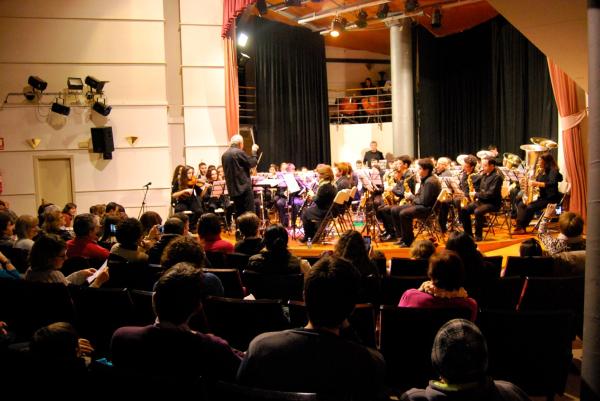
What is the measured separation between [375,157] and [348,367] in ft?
43.0

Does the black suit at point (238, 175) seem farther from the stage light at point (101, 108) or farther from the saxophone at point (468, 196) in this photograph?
the stage light at point (101, 108)

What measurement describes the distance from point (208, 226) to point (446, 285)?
2.47 metres

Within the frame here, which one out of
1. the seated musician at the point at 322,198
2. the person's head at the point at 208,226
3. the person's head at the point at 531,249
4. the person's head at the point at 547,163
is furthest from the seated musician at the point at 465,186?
the person's head at the point at 208,226

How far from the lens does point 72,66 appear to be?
11.2m

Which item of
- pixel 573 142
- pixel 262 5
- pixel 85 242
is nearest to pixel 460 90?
pixel 573 142

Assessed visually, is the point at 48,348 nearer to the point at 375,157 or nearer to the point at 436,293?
the point at 436,293

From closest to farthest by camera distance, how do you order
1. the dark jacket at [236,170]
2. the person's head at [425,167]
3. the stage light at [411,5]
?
the person's head at [425,167] < the dark jacket at [236,170] < the stage light at [411,5]

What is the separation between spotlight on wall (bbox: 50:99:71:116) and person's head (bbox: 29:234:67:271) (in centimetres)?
792

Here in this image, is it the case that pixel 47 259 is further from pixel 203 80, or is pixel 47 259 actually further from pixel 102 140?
pixel 203 80

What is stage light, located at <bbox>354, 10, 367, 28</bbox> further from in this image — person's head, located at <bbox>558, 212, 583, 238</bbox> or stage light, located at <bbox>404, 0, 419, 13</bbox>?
person's head, located at <bbox>558, 212, 583, 238</bbox>

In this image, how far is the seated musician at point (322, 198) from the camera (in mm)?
8000

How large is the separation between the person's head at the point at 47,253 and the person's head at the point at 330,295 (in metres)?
2.15

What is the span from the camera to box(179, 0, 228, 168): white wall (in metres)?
12.1

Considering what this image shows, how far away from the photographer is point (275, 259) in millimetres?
4016
